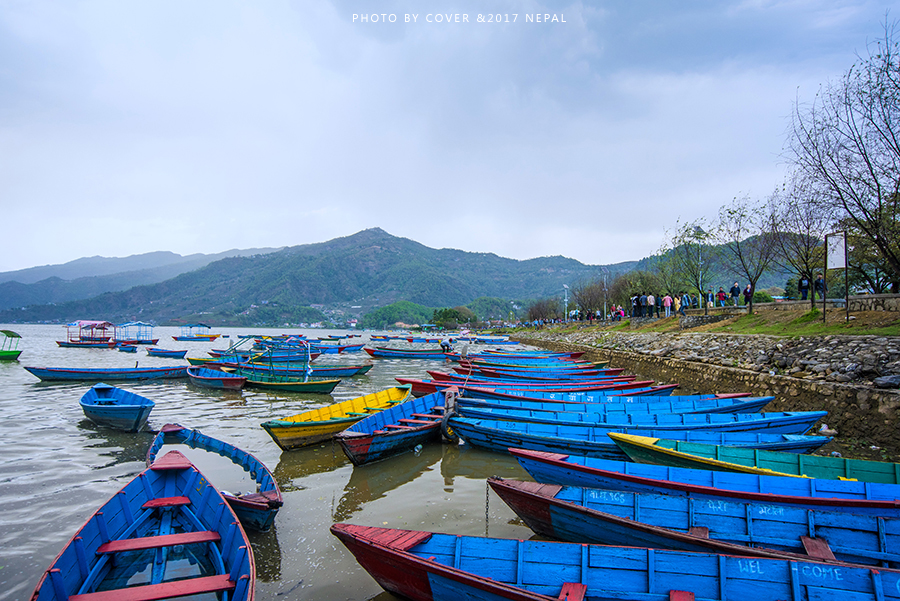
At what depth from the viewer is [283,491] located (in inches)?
343

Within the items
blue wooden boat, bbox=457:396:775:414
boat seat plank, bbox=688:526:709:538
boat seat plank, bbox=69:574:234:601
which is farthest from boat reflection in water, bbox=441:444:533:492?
boat seat plank, bbox=69:574:234:601

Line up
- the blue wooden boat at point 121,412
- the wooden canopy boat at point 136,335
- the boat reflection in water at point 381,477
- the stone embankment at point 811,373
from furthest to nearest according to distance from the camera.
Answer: the wooden canopy boat at point 136,335, the blue wooden boat at point 121,412, the stone embankment at point 811,373, the boat reflection in water at point 381,477

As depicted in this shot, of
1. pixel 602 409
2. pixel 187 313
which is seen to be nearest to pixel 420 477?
pixel 602 409

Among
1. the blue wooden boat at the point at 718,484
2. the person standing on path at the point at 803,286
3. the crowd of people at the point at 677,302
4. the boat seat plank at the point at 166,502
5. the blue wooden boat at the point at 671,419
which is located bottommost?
the blue wooden boat at the point at 671,419

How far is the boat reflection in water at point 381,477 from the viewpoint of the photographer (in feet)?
26.9

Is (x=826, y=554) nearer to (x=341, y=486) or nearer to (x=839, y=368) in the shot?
(x=341, y=486)

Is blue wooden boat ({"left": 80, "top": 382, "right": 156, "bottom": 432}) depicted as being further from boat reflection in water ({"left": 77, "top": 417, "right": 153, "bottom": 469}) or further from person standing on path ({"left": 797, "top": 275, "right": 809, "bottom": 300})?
person standing on path ({"left": 797, "top": 275, "right": 809, "bottom": 300})

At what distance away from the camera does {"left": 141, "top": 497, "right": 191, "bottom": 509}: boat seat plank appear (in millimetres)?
5785

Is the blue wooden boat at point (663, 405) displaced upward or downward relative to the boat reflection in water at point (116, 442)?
upward

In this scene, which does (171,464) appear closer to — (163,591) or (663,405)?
(163,591)

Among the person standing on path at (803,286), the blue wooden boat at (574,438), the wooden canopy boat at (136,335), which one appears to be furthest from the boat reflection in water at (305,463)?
the wooden canopy boat at (136,335)

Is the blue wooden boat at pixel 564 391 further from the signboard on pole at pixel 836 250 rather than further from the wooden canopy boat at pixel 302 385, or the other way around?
the signboard on pole at pixel 836 250

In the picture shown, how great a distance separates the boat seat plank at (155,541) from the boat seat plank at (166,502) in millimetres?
652

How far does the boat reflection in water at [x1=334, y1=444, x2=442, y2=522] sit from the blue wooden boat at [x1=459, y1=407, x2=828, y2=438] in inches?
66.3
